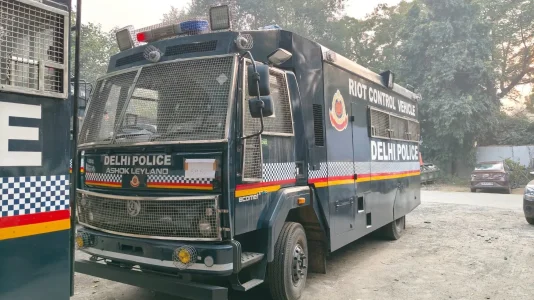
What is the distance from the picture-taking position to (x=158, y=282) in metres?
3.84

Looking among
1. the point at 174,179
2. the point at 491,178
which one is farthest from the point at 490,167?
the point at 174,179

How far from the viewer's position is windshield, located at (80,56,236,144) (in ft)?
12.9

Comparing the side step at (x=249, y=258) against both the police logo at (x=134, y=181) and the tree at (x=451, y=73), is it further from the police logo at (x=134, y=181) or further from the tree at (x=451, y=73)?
the tree at (x=451, y=73)

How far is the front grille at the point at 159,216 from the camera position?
3680 mm

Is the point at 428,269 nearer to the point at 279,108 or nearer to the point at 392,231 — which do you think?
the point at 392,231

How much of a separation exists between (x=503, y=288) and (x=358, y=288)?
196 cm

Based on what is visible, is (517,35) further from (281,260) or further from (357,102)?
(281,260)

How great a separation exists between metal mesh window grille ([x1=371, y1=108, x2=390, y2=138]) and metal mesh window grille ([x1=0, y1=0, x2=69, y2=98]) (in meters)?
5.43

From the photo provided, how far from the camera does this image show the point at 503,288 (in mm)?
5453

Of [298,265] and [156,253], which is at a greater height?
[156,253]

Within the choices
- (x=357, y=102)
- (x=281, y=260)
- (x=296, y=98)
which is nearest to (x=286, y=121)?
(x=296, y=98)

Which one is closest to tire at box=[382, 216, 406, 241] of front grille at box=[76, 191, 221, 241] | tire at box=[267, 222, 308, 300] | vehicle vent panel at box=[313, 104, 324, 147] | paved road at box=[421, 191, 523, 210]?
vehicle vent panel at box=[313, 104, 324, 147]

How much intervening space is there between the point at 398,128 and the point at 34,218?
298 inches

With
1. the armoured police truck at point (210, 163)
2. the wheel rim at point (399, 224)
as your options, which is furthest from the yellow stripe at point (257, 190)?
the wheel rim at point (399, 224)
